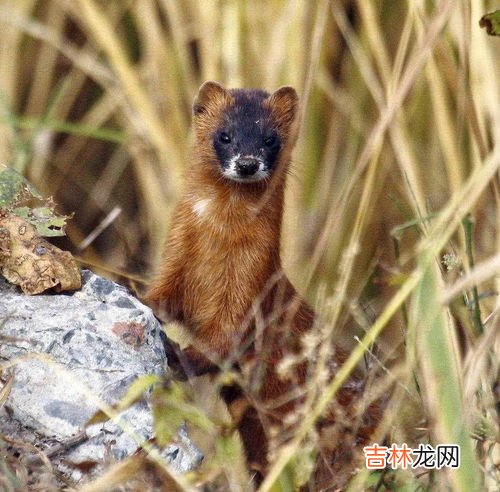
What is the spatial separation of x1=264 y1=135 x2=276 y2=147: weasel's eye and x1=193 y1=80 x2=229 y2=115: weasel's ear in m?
0.24

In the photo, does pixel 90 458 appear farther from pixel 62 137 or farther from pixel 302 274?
pixel 62 137

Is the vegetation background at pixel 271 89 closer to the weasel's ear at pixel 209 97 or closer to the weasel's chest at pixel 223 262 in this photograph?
the weasel's chest at pixel 223 262

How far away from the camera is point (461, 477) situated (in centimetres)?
257

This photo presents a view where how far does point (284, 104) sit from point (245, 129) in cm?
31

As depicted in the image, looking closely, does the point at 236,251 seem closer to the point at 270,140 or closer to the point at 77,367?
the point at 270,140

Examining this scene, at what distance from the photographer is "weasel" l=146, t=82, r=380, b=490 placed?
430cm

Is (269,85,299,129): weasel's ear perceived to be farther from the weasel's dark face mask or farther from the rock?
the rock

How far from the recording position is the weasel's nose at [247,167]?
4305 mm

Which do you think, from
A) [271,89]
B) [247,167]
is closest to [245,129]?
[247,167]

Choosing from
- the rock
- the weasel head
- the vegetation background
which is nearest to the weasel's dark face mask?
the weasel head

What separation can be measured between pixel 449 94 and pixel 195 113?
125cm

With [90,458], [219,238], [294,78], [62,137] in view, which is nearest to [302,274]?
[294,78]

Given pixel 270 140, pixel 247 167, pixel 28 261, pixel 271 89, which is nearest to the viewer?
pixel 28 261

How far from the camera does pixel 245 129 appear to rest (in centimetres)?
450
